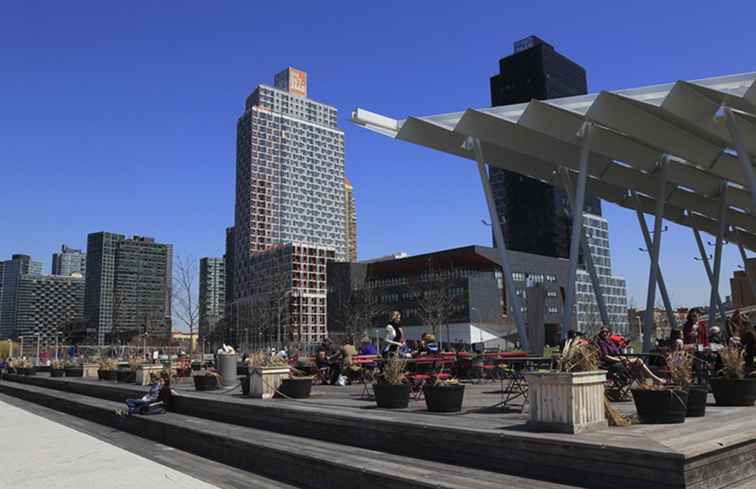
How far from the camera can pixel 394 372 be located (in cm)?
899

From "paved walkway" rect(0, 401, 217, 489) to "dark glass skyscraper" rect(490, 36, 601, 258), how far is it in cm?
13449

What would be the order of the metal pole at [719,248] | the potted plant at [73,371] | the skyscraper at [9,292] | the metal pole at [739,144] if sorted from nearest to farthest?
the metal pole at [739,144] < the potted plant at [73,371] < the metal pole at [719,248] < the skyscraper at [9,292]

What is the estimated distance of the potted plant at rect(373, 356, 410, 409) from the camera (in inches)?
345

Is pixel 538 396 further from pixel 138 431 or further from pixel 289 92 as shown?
pixel 289 92

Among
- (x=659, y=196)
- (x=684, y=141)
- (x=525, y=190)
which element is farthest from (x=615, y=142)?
(x=525, y=190)

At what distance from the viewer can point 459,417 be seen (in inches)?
293

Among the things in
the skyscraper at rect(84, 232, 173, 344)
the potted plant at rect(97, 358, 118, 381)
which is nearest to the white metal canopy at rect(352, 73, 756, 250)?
the potted plant at rect(97, 358, 118, 381)

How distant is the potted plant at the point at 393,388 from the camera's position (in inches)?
345

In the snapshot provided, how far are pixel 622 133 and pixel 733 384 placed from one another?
15547 mm

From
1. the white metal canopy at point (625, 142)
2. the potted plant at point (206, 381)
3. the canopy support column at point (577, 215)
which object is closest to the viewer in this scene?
the potted plant at point (206, 381)

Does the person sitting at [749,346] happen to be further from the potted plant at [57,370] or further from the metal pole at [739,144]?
the potted plant at [57,370]

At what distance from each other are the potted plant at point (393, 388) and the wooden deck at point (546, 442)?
272 mm

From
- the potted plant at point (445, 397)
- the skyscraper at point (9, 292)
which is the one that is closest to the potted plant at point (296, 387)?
the potted plant at point (445, 397)

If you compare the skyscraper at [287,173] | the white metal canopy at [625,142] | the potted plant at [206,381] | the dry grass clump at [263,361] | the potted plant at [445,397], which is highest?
the skyscraper at [287,173]
